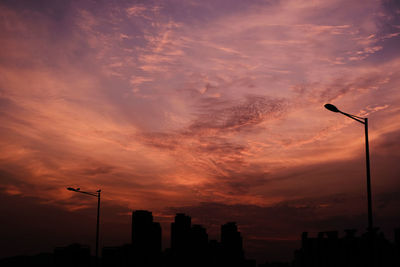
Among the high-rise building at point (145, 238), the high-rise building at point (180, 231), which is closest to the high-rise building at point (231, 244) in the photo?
the high-rise building at point (180, 231)

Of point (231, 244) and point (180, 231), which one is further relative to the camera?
point (231, 244)

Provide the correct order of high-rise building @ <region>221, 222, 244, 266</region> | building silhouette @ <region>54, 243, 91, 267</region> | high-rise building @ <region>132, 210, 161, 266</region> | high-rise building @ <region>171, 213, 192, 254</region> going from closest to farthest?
building silhouette @ <region>54, 243, 91, 267</region> → high-rise building @ <region>132, 210, 161, 266</region> → high-rise building @ <region>171, 213, 192, 254</region> → high-rise building @ <region>221, 222, 244, 266</region>

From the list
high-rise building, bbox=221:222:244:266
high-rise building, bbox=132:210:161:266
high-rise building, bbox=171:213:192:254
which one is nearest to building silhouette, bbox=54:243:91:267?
high-rise building, bbox=132:210:161:266

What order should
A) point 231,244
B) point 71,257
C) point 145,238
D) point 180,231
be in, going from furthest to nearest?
point 231,244 → point 180,231 → point 145,238 → point 71,257

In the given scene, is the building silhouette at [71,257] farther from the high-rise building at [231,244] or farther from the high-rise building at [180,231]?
the high-rise building at [231,244]

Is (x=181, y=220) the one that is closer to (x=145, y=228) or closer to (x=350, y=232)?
(x=145, y=228)

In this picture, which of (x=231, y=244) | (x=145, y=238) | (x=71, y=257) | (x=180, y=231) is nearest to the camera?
(x=71, y=257)

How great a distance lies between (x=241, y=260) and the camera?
168625 mm

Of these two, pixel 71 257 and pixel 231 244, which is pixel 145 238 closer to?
pixel 71 257

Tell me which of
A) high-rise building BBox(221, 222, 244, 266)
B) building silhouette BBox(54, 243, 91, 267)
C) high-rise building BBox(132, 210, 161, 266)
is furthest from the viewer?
high-rise building BBox(221, 222, 244, 266)

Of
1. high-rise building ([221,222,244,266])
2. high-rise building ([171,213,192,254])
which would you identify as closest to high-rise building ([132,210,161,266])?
high-rise building ([171,213,192,254])

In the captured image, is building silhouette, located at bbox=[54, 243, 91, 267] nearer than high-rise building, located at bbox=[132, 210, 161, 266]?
Yes

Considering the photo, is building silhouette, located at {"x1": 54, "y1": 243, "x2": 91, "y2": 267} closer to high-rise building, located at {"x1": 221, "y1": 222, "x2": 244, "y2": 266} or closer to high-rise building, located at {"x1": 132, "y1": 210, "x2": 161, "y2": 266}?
high-rise building, located at {"x1": 132, "y1": 210, "x2": 161, "y2": 266}

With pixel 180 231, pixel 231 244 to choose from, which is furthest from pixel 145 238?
pixel 231 244
